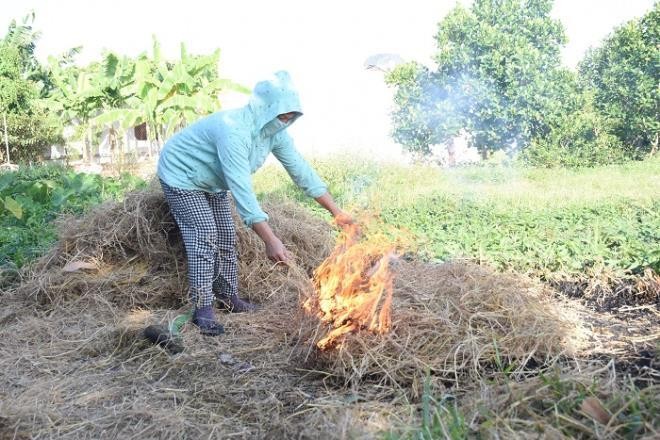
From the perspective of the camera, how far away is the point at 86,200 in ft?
25.4

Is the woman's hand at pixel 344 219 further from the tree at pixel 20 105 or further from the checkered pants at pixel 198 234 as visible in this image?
the tree at pixel 20 105

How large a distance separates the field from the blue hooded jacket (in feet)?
2.47

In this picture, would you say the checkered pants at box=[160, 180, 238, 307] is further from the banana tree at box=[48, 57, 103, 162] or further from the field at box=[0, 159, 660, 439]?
the banana tree at box=[48, 57, 103, 162]

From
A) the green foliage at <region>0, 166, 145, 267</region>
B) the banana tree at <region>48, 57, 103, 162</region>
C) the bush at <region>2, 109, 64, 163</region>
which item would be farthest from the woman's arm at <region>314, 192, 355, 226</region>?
the bush at <region>2, 109, 64, 163</region>

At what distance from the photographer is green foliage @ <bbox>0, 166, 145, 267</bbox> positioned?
561 centimetres

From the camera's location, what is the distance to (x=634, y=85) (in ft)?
53.5

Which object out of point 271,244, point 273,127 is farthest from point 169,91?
point 271,244

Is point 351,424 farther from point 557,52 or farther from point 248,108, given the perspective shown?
point 557,52

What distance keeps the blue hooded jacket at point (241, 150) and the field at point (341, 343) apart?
75 cm

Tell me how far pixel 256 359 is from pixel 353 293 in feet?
2.30

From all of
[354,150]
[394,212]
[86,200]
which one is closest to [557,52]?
[354,150]

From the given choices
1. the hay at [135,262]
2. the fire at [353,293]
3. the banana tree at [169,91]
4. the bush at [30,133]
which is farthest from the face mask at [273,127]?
the bush at [30,133]

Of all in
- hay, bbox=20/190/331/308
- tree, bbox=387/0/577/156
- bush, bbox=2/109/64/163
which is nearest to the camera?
hay, bbox=20/190/331/308

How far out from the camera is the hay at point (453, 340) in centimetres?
279
